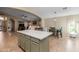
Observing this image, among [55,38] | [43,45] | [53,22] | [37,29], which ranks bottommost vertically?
[43,45]

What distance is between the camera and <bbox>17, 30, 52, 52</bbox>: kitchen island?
167cm

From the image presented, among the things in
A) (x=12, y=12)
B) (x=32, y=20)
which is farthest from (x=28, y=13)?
(x=12, y=12)

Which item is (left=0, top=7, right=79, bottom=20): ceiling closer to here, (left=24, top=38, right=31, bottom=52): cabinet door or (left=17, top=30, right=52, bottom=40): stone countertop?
(left=17, top=30, right=52, bottom=40): stone countertop

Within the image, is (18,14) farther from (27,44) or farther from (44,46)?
(44,46)

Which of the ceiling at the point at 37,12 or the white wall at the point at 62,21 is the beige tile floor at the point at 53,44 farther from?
the ceiling at the point at 37,12

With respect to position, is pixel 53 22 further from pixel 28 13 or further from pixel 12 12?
pixel 12 12

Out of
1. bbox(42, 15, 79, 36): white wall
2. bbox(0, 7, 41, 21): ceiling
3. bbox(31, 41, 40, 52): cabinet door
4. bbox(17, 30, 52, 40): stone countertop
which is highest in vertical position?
bbox(0, 7, 41, 21): ceiling

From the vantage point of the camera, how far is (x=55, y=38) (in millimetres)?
1725

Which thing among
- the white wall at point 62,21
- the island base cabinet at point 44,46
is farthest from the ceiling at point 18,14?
the island base cabinet at point 44,46

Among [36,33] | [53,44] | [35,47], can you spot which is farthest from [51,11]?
[35,47]

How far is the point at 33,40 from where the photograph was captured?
1.74 meters

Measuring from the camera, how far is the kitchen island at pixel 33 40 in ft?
5.49

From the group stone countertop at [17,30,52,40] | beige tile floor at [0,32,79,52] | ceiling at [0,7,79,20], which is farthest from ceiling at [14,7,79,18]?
beige tile floor at [0,32,79,52]
